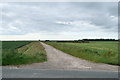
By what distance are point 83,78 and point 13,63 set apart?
6.74 meters

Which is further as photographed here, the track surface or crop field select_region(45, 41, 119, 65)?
crop field select_region(45, 41, 119, 65)

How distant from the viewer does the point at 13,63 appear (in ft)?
32.5

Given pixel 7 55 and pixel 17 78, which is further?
pixel 7 55

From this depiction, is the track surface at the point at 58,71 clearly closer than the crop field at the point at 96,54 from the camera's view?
Yes

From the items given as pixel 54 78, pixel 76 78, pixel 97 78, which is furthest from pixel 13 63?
pixel 97 78

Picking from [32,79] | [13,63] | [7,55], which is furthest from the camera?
[7,55]

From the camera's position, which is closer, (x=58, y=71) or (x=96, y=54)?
(x=58, y=71)

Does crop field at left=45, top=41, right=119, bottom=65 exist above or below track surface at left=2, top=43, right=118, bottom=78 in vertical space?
above

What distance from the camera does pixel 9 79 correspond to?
6.20 m

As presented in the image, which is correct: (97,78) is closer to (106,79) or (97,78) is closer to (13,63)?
(106,79)

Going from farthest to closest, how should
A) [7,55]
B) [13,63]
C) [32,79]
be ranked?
[7,55]
[13,63]
[32,79]

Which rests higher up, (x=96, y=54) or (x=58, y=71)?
(x=96, y=54)

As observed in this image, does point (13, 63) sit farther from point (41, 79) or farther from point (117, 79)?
point (117, 79)

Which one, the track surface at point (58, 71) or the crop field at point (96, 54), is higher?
the crop field at point (96, 54)
